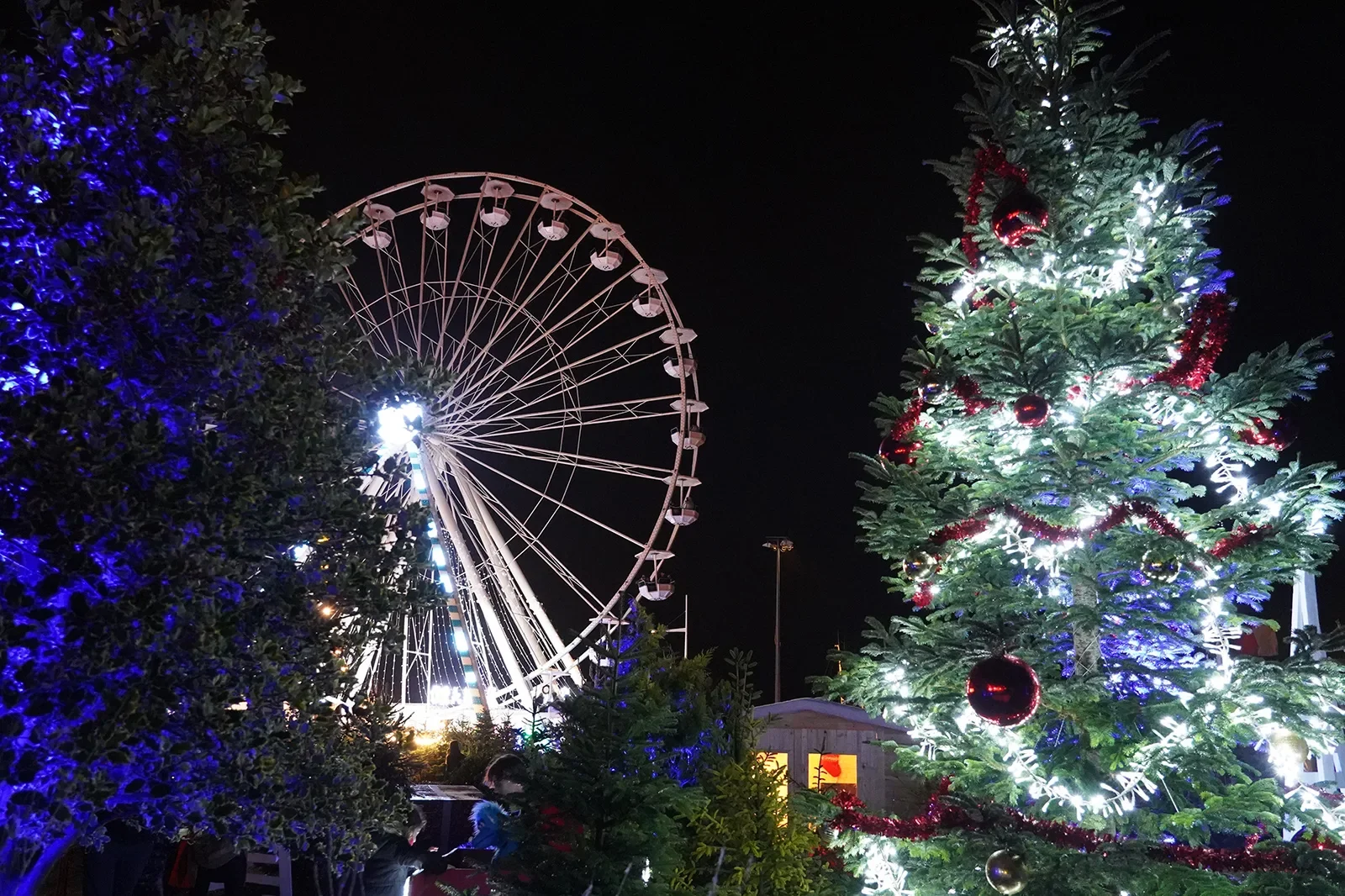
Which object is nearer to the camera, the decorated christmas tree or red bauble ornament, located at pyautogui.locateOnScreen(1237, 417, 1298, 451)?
the decorated christmas tree

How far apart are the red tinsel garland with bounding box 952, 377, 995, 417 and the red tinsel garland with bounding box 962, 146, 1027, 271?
716mm

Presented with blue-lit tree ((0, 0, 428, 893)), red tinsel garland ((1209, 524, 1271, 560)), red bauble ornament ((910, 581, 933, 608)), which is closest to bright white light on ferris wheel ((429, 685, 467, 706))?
red bauble ornament ((910, 581, 933, 608))

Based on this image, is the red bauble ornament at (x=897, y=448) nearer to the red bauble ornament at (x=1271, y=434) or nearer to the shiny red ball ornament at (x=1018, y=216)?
the shiny red ball ornament at (x=1018, y=216)

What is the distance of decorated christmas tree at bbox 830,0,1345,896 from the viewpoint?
432cm

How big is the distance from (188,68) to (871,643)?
4.10m

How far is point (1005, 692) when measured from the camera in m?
4.30

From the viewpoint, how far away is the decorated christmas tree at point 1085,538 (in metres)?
4.32

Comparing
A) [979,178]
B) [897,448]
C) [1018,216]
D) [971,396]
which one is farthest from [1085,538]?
[979,178]

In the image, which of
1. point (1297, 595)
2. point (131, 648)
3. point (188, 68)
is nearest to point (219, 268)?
point (188, 68)

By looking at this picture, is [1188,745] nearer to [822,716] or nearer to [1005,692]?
[1005,692]

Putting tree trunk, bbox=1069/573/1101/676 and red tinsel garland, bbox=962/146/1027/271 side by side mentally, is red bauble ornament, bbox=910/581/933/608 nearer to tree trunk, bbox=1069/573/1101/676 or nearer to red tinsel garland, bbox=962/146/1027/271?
tree trunk, bbox=1069/573/1101/676

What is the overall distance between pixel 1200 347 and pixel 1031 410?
1.00m

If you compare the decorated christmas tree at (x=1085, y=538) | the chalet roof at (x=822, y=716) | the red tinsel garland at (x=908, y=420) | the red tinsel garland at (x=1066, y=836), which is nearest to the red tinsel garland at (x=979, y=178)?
the decorated christmas tree at (x=1085, y=538)

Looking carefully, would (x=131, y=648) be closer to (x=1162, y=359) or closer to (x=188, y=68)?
(x=188, y=68)
